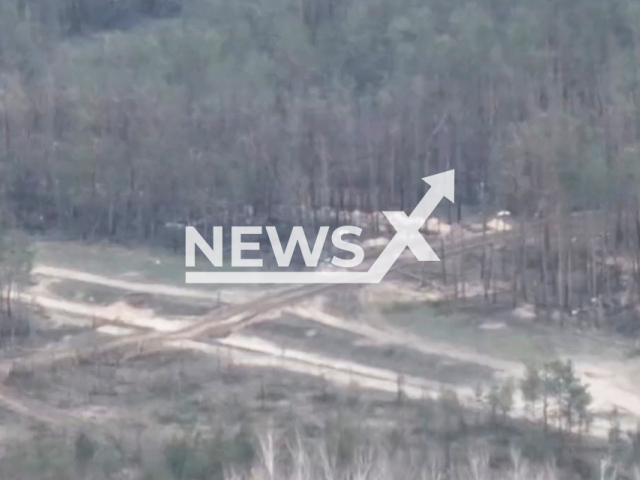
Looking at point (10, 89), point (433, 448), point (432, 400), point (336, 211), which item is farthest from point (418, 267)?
point (10, 89)

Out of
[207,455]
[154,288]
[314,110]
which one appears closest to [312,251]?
[154,288]

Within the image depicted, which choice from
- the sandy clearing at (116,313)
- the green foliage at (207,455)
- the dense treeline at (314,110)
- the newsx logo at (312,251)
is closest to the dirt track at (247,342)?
the sandy clearing at (116,313)

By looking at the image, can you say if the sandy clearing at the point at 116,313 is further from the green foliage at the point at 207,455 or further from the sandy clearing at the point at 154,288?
the green foliage at the point at 207,455

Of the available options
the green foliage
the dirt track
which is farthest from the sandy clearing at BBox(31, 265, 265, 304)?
the green foliage

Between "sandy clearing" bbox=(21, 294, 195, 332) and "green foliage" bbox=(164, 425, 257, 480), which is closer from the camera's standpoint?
"green foliage" bbox=(164, 425, 257, 480)

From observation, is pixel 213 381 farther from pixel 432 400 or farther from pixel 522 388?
pixel 522 388

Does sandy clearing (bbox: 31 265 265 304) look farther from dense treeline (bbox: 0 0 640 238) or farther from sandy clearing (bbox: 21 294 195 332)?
dense treeline (bbox: 0 0 640 238)

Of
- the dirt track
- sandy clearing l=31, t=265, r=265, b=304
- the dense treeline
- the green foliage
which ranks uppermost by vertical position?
the dense treeline
